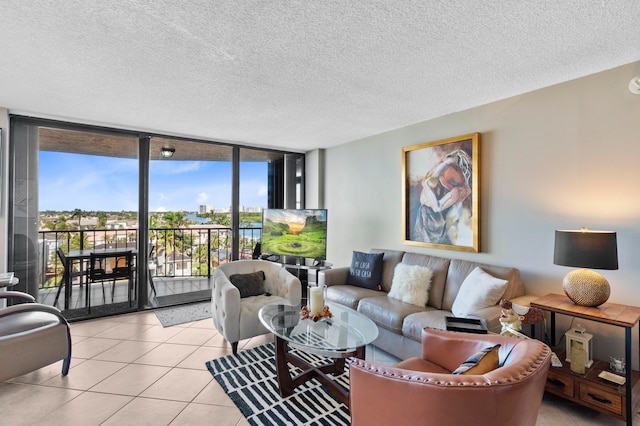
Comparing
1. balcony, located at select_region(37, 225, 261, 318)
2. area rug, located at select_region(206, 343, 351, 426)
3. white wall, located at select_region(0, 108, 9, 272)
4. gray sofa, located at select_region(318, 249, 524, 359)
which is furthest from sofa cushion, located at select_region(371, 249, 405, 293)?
white wall, located at select_region(0, 108, 9, 272)

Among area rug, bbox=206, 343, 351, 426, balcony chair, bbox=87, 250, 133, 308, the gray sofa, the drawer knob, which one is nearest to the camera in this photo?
area rug, bbox=206, 343, 351, 426

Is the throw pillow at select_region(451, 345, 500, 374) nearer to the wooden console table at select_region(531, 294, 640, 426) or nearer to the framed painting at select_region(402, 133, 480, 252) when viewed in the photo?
the wooden console table at select_region(531, 294, 640, 426)

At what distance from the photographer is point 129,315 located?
4.10 metres

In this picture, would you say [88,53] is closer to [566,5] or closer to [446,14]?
[446,14]

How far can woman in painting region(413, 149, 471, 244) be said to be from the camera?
331 cm

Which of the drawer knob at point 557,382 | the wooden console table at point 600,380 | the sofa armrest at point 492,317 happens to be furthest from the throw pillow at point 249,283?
the drawer knob at point 557,382

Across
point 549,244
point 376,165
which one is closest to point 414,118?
point 376,165

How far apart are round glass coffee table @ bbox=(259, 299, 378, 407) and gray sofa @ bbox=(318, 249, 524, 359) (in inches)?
17.0

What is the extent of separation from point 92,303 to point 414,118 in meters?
4.75

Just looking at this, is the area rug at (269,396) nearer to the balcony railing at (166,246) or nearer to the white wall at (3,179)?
the balcony railing at (166,246)

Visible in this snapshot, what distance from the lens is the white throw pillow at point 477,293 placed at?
2564 mm

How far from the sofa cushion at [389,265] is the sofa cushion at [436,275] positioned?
287mm

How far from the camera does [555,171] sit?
268cm

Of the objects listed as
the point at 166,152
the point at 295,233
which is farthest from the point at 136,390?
the point at 166,152
